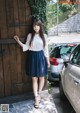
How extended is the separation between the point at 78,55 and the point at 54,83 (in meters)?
3.64

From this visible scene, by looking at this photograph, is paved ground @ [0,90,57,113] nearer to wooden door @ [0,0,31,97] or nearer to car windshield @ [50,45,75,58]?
wooden door @ [0,0,31,97]

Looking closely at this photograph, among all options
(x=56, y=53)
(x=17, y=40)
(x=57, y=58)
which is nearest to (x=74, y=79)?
(x=17, y=40)

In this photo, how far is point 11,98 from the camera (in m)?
5.74

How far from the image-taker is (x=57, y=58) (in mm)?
8617

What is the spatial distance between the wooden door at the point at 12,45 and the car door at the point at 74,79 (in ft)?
3.09

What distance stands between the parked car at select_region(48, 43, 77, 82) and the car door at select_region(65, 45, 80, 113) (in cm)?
268

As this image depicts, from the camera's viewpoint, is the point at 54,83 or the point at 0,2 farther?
the point at 54,83

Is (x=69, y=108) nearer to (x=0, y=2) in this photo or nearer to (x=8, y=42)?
(x=8, y=42)

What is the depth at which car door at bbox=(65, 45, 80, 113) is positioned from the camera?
15.0 feet

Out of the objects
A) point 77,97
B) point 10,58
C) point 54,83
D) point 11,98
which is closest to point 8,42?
point 10,58

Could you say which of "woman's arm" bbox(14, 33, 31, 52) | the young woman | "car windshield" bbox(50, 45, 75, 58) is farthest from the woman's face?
"car windshield" bbox(50, 45, 75, 58)

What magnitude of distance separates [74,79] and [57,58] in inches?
150

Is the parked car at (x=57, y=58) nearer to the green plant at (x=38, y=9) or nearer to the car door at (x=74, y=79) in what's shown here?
the car door at (x=74, y=79)

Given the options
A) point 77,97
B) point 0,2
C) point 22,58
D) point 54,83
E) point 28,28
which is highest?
point 0,2
